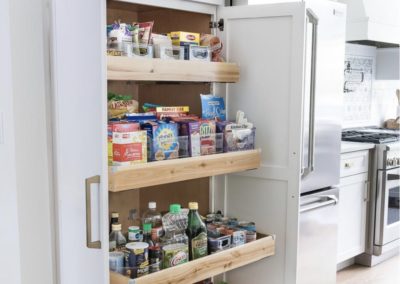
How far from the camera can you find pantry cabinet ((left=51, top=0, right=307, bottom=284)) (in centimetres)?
174

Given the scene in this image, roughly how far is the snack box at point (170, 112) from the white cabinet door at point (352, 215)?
5.08ft

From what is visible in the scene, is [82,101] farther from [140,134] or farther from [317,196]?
[317,196]

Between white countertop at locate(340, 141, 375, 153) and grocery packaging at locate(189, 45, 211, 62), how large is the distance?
4.76 ft

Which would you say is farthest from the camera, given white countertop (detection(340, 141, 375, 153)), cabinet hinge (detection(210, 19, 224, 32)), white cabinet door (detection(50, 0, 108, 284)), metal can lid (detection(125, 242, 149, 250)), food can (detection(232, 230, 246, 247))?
white countertop (detection(340, 141, 375, 153))

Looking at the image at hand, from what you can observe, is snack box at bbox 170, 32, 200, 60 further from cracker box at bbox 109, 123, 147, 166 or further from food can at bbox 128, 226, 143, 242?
food can at bbox 128, 226, 143, 242

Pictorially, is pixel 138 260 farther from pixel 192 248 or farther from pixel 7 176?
pixel 7 176

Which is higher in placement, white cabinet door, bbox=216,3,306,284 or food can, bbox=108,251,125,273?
white cabinet door, bbox=216,3,306,284

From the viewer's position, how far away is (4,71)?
75.0 inches

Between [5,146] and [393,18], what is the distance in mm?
3369

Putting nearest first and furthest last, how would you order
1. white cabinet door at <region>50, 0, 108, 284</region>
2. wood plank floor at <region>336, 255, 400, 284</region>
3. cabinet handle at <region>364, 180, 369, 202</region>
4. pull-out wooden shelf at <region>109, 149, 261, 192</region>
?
white cabinet door at <region>50, 0, 108, 284</region> < pull-out wooden shelf at <region>109, 149, 261, 192</region> < wood plank floor at <region>336, 255, 400, 284</region> < cabinet handle at <region>364, 180, 369, 202</region>

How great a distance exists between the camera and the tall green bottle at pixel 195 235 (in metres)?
2.20

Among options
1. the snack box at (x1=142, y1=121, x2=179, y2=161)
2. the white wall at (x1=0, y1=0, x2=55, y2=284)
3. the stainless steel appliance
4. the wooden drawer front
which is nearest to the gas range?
the stainless steel appliance

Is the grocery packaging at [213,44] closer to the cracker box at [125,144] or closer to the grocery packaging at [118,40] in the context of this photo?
the grocery packaging at [118,40]

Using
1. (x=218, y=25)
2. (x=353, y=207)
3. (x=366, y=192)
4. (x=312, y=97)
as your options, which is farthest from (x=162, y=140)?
(x=366, y=192)
